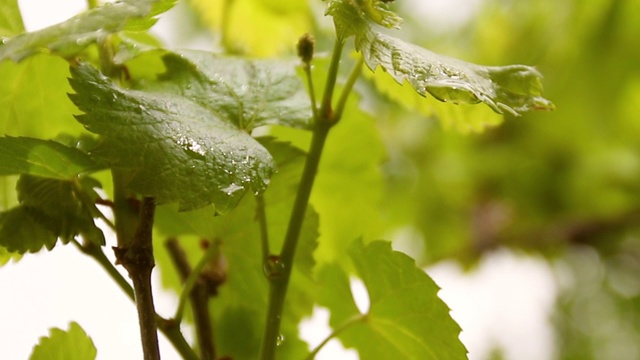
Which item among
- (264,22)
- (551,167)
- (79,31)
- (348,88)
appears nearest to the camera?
(79,31)

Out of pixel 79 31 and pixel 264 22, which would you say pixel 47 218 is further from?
pixel 264 22

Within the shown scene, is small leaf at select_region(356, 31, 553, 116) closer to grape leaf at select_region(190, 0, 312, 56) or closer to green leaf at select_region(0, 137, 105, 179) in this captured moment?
green leaf at select_region(0, 137, 105, 179)

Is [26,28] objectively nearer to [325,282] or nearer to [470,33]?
[325,282]

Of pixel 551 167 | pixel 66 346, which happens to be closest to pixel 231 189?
pixel 66 346

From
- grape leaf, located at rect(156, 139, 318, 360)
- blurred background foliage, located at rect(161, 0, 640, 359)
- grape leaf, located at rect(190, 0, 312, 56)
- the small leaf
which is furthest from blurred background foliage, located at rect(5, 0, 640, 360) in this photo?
the small leaf

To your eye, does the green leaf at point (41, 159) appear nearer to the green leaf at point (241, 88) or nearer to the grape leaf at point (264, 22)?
the green leaf at point (241, 88)
